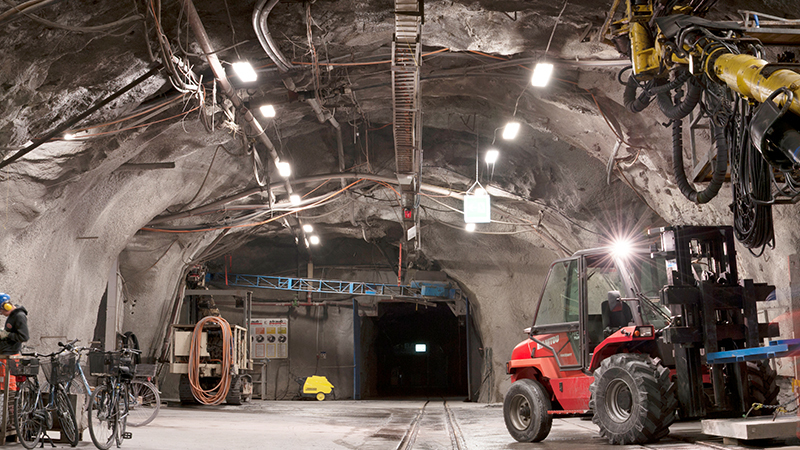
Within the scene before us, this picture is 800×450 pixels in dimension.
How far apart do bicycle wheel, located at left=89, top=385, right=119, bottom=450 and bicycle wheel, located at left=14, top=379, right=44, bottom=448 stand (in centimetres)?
47

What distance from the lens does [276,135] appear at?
41.5 feet

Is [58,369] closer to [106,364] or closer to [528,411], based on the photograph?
[106,364]

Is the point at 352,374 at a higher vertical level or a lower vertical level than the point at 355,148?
lower

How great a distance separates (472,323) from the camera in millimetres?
21344

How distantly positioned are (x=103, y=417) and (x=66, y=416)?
1.22 ft

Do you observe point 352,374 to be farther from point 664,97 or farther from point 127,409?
point 664,97

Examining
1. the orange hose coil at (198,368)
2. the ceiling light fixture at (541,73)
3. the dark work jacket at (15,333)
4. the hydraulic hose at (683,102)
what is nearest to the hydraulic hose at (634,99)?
the hydraulic hose at (683,102)

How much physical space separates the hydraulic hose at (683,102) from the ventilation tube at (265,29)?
14.3 feet

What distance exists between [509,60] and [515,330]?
10.3 metres

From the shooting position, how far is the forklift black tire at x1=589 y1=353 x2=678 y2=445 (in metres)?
5.36

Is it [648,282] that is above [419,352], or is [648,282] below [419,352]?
above

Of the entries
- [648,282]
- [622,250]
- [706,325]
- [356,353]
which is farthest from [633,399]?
[356,353]

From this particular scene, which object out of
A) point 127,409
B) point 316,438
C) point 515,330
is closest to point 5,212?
point 127,409

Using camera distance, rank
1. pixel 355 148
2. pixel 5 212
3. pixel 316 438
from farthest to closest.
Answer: pixel 355 148 < pixel 5 212 < pixel 316 438
